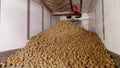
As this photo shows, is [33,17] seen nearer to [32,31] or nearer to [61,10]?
[32,31]

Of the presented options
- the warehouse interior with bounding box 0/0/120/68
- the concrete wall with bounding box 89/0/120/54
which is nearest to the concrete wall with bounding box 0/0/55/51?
the warehouse interior with bounding box 0/0/120/68

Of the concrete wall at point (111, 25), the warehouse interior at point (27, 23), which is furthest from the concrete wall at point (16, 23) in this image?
the concrete wall at point (111, 25)

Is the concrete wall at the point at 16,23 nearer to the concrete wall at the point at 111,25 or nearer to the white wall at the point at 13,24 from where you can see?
the white wall at the point at 13,24

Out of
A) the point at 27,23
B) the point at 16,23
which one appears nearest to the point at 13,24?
the point at 16,23

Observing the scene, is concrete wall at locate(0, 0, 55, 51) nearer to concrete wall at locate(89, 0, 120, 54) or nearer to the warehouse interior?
the warehouse interior

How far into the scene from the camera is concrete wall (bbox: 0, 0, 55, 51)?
2467 millimetres

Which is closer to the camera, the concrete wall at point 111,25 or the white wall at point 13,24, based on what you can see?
the concrete wall at point 111,25

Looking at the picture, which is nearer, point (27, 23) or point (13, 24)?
point (13, 24)

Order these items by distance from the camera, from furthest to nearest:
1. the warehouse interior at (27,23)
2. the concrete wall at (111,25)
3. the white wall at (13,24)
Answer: the white wall at (13,24)
the warehouse interior at (27,23)
the concrete wall at (111,25)

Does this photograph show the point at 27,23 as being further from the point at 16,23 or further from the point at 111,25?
the point at 111,25

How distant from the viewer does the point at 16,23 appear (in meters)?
2.90

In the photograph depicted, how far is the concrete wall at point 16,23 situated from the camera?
8.09ft

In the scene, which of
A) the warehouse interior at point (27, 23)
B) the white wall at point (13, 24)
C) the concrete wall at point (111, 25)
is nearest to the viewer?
the concrete wall at point (111, 25)

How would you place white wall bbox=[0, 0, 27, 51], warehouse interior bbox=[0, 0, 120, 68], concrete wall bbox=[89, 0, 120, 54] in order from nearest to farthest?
concrete wall bbox=[89, 0, 120, 54] < warehouse interior bbox=[0, 0, 120, 68] < white wall bbox=[0, 0, 27, 51]
